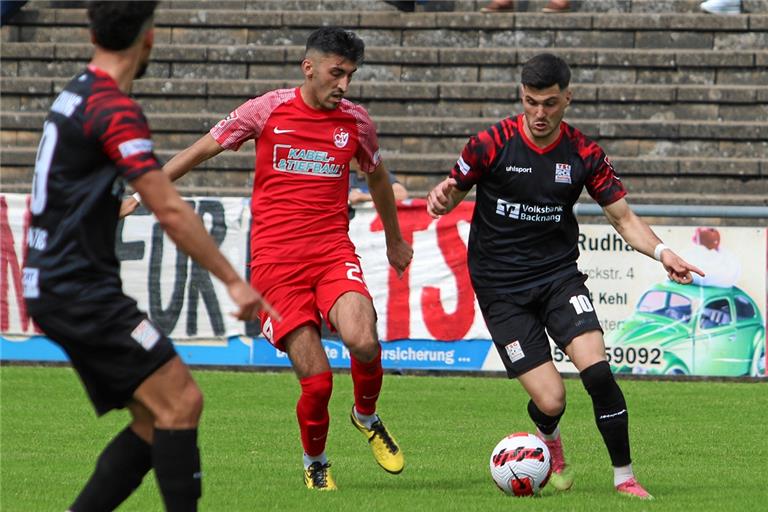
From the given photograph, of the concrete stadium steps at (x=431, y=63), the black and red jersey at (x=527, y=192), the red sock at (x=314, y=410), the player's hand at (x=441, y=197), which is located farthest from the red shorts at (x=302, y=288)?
the concrete stadium steps at (x=431, y=63)

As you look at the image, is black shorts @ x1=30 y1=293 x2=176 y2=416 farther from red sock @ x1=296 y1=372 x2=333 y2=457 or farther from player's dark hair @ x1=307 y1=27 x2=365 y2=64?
player's dark hair @ x1=307 y1=27 x2=365 y2=64

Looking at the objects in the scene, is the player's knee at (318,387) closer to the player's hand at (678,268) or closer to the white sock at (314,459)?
the white sock at (314,459)

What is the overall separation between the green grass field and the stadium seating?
474 centimetres

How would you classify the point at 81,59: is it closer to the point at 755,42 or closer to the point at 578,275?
the point at 755,42

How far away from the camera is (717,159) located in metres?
17.5

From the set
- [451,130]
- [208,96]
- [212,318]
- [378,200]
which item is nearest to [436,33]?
[451,130]

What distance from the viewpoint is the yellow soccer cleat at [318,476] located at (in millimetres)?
7680

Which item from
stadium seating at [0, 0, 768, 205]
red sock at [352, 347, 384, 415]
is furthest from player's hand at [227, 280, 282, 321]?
stadium seating at [0, 0, 768, 205]

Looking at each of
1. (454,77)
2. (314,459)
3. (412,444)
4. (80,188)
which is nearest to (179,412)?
(80,188)

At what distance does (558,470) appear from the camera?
25.8 feet

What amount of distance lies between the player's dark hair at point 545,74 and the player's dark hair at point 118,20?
9.28ft

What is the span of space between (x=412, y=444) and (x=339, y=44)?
3.10 m

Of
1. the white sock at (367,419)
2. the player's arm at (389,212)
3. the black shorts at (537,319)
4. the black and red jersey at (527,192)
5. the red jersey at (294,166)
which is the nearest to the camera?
the black shorts at (537,319)

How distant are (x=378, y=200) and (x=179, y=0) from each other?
13237 mm
